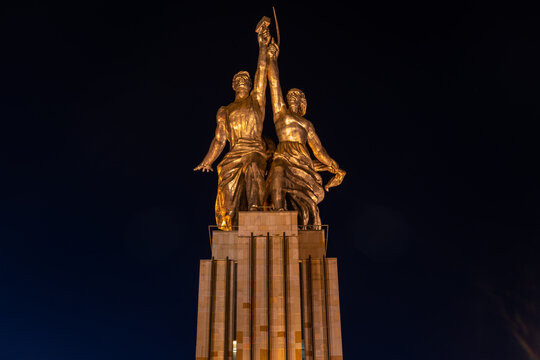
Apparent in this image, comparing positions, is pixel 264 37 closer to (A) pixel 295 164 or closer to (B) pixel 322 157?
(B) pixel 322 157

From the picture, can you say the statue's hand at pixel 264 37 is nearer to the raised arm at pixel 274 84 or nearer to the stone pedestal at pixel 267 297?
the raised arm at pixel 274 84

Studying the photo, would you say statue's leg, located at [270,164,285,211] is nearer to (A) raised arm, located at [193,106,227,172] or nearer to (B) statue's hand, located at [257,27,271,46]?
(A) raised arm, located at [193,106,227,172]

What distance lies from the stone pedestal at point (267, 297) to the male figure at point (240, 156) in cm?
155

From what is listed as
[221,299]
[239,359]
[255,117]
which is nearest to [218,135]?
[255,117]

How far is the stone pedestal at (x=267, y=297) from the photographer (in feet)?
63.3

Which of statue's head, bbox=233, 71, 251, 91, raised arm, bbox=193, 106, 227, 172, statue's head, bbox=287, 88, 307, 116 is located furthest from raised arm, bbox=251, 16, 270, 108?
raised arm, bbox=193, 106, 227, 172

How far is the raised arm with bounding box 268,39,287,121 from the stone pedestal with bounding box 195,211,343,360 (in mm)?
6023

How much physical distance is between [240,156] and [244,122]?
1.58m

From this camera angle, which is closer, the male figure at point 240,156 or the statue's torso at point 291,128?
the male figure at point 240,156

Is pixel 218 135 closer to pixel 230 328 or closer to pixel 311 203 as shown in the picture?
pixel 311 203

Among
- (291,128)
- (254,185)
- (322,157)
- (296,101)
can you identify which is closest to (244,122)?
(291,128)

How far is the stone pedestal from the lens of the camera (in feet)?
63.3

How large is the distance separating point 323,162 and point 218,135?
4791mm

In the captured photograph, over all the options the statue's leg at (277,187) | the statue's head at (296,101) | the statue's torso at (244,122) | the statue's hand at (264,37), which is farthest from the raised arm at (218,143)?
the statue's hand at (264,37)
